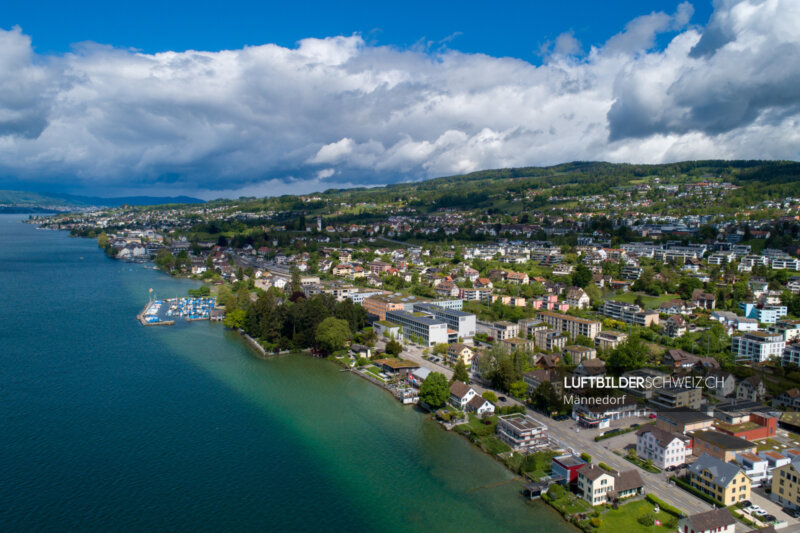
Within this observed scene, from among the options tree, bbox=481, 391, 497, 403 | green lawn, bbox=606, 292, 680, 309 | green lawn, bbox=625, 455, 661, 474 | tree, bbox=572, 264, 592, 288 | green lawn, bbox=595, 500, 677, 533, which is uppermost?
tree, bbox=572, 264, 592, 288

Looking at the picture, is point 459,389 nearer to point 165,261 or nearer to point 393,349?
point 393,349

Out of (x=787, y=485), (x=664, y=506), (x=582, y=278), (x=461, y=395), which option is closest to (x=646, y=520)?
(x=664, y=506)

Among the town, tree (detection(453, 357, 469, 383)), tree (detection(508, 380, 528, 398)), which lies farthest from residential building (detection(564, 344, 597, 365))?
tree (detection(453, 357, 469, 383))

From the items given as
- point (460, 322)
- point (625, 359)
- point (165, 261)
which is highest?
point (165, 261)

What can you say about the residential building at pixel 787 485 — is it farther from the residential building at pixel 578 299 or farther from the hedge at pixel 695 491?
→ the residential building at pixel 578 299

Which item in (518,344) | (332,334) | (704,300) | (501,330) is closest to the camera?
(518,344)

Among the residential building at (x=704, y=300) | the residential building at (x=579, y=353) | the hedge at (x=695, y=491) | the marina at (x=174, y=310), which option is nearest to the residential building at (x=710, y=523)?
the hedge at (x=695, y=491)

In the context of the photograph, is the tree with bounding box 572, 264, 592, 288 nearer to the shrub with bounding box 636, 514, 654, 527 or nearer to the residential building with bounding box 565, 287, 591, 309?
the residential building with bounding box 565, 287, 591, 309
